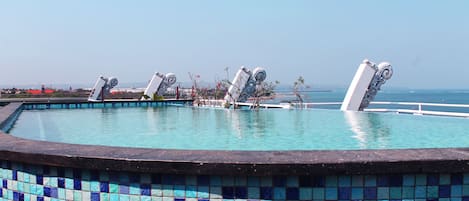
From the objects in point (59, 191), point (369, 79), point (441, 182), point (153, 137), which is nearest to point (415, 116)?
point (369, 79)

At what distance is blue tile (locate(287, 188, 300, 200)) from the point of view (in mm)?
2014

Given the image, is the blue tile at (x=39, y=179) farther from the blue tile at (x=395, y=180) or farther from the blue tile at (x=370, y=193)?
the blue tile at (x=395, y=180)

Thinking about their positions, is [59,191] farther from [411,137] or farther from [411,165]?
[411,137]

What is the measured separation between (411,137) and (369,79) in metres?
5.89

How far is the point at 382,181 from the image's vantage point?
200cm

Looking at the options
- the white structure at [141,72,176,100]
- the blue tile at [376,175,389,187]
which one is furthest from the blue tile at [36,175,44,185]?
the white structure at [141,72,176,100]

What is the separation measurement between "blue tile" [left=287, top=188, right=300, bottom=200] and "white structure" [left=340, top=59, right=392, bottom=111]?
10127 millimetres

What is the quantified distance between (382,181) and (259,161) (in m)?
0.57

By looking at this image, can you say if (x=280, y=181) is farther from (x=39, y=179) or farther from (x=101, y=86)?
(x=101, y=86)

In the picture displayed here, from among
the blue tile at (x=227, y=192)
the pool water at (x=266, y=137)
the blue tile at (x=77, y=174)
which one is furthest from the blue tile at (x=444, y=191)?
the pool water at (x=266, y=137)

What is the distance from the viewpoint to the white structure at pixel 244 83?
1556 cm

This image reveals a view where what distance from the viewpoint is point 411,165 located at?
194cm

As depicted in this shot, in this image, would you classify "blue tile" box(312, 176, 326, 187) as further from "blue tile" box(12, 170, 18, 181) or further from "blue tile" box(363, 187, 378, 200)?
"blue tile" box(12, 170, 18, 181)

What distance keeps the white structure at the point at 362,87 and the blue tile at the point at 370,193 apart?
1005 centimetres
